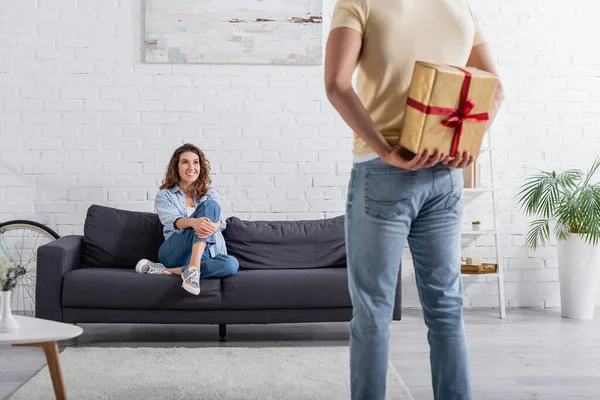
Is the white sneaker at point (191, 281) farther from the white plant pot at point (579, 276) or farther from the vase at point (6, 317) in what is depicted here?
the white plant pot at point (579, 276)

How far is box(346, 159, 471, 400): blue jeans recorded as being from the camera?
151cm

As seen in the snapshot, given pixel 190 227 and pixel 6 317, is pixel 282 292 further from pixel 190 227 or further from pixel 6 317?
pixel 6 317

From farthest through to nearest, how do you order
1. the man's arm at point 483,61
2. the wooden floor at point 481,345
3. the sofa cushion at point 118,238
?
the sofa cushion at point 118,238 < the wooden floor at point 481,345 < the man's arm at point 483,61

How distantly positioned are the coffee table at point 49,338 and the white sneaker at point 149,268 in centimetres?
102

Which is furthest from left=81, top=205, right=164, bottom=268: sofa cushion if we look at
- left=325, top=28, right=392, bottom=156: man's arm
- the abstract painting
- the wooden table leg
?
left=325, top=28, right=392, bottom=156: man's arm

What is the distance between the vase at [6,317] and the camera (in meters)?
2.29

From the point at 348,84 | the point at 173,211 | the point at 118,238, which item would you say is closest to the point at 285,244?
the point at 173,211

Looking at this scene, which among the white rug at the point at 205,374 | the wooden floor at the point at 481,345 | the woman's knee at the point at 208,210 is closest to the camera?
the white rug at the point at 205,374

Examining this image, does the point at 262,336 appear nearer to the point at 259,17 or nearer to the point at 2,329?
the point at 2,329

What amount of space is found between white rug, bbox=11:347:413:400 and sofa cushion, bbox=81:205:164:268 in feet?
2.21

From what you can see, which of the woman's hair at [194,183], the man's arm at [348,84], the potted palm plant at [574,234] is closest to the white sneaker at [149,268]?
the woman's hair at [194,183]

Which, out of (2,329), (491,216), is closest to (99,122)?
(2,329)

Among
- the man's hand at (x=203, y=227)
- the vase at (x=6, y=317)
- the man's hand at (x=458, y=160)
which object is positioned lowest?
the vase at (x=6, y=317)

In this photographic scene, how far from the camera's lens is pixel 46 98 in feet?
13.8
